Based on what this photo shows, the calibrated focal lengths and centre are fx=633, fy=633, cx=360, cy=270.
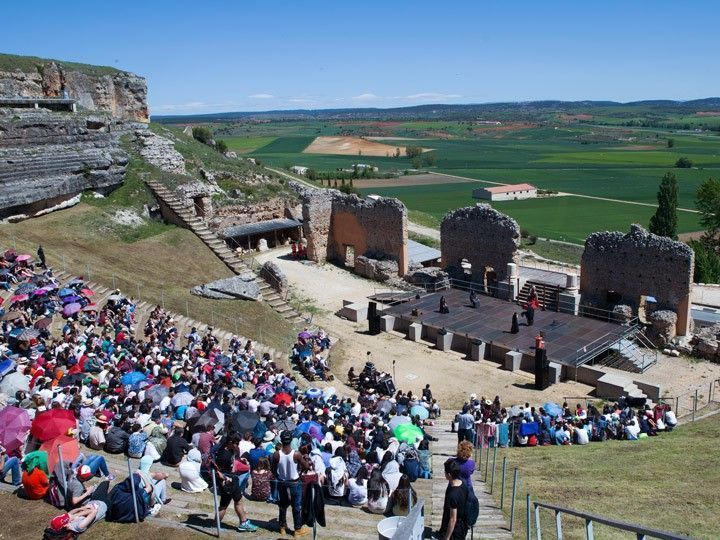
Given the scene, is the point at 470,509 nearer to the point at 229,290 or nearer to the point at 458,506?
the point at 458,506

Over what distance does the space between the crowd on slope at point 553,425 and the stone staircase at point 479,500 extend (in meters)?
0.76

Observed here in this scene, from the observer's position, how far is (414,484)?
13.5 m

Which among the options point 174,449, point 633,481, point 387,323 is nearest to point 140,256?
point 387,323

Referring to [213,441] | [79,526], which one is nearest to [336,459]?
[213,441]

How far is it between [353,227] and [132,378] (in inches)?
1054

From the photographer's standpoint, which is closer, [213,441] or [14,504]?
[14,504]

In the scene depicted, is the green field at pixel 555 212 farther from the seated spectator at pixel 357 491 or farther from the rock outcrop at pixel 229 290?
the seated spectator at pixel 357 491

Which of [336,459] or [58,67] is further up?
[58,67]

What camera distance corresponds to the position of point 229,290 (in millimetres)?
30688

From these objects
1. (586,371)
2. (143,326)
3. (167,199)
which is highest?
(167,199)

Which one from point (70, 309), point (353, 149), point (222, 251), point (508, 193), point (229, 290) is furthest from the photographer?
point (353, 149)

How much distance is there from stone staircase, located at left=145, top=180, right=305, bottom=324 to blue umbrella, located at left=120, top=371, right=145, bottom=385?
13.1m

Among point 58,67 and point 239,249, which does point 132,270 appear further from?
point 58,67

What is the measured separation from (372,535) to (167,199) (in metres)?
34.0
